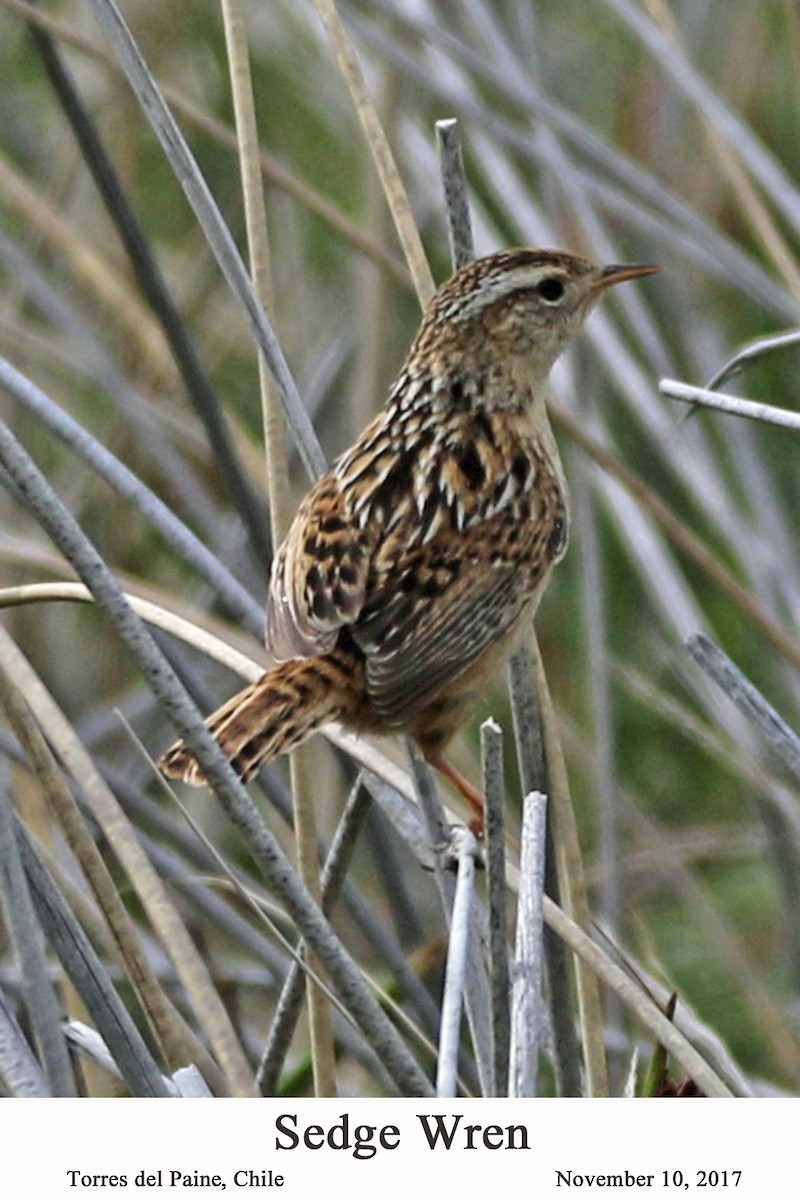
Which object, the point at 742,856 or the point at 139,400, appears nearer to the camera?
the point at 139,400

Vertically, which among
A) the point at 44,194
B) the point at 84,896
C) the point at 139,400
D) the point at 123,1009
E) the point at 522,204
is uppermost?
the point at 44,194

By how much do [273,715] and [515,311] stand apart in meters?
1.10

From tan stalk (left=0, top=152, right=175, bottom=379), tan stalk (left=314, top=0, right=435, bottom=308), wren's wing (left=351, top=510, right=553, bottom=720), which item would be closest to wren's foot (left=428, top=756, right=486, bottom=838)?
wren's wing (left=351, top=510, right=553, bottom=720)

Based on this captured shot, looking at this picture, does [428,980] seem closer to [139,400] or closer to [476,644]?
[476,644]

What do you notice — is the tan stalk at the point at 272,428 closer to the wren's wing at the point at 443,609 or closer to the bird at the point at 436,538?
the bird at the point at 436,538

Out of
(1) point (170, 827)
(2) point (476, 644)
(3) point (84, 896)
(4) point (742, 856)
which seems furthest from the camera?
(4) point (742, 856)

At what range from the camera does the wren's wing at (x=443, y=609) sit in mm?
2945

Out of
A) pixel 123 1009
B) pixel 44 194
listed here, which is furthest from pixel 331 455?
pixel 123 1009

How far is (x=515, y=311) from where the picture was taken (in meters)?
3.43

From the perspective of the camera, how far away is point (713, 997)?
4.72m

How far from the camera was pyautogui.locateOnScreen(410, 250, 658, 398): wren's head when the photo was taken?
3.32 metres

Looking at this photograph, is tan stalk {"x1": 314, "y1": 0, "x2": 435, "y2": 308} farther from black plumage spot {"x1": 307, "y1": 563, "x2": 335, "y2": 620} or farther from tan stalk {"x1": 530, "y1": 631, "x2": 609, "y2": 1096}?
tan stalk {"x1": 530, "y1": 631, "x2": 609, "y2": 1096}

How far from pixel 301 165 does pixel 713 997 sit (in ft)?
7.77

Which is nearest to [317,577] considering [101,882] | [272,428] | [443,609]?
[443,609]
